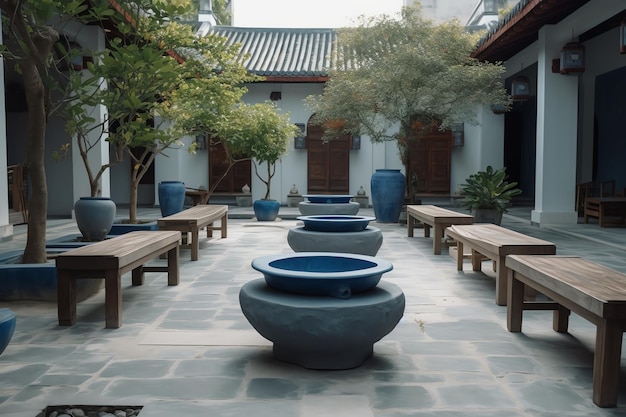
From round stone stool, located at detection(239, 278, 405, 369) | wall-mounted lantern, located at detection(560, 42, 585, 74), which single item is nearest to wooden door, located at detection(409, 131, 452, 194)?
wall-mounted lantern, located at detection(560, 42, 585, 74)

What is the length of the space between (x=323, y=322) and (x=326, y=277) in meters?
0.23

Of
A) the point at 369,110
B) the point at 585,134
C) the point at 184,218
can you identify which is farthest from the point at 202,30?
the point at 184,218

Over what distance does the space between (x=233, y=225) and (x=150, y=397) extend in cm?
856

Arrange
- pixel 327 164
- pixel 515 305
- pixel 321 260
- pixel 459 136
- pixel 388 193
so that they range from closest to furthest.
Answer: pixel 321 260, pixel 515 305, pixel 388 193, pixel 459 136, pixel 327 164

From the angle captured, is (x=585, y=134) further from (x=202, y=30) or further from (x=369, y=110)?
(x=202, y=30)

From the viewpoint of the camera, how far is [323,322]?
298 centimetres

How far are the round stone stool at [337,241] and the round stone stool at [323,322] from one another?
192cm

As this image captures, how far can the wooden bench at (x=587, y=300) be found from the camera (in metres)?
2.67

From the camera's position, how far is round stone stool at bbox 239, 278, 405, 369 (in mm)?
2986

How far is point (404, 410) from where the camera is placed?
264cm

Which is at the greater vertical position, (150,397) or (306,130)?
(306,130)

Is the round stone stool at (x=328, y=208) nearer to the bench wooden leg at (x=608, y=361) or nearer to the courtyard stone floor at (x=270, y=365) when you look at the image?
the courtyard stone floor at (x=270, y=365)

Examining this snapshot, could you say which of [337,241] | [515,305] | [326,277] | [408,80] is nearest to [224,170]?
[408,80]

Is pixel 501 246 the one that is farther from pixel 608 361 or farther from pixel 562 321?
pixel 608 361
